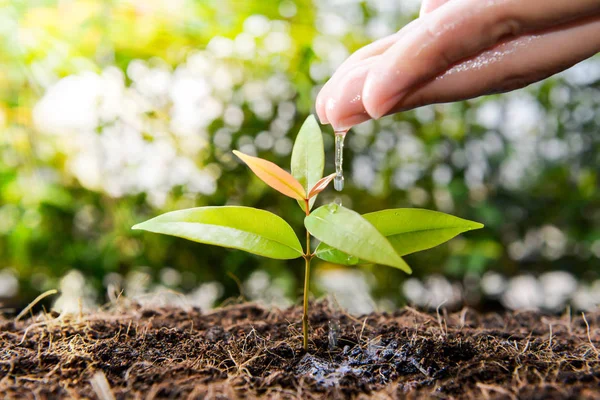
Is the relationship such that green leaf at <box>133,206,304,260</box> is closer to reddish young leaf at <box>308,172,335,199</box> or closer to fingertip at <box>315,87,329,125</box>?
reddish young leaf at <box>308,172,335,199</box>

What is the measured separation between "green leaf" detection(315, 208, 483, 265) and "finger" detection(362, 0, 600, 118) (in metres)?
0.15

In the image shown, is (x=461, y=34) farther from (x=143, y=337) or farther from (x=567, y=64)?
(x=143, y=337)

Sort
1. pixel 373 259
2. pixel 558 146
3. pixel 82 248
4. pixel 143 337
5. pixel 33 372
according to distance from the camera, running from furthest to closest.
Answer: pixel 558 146
pixel 82 248
pixel 143 337
pixel 33 372
pixel 373 259

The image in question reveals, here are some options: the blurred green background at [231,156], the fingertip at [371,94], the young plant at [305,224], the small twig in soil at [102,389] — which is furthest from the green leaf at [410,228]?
the blurred green background at [231,156]

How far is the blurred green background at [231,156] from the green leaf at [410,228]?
0.78m

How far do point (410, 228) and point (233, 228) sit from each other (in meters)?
0.23

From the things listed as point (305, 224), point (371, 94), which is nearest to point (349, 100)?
point (371, 94)

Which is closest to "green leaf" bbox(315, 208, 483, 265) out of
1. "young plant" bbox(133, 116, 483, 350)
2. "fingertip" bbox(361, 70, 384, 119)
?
"young plant" bbox(133, 116, 483, 350)

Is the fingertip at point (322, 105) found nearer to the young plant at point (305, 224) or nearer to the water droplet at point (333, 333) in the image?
the young plant at point (305, 224)

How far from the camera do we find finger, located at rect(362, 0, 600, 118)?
0.53 meters

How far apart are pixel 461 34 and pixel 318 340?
46 centimetres

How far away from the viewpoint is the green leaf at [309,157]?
26.7 inches

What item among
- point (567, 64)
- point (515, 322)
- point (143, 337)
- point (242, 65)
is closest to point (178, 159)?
point (242, 65)

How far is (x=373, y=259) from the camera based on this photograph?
504 mm
